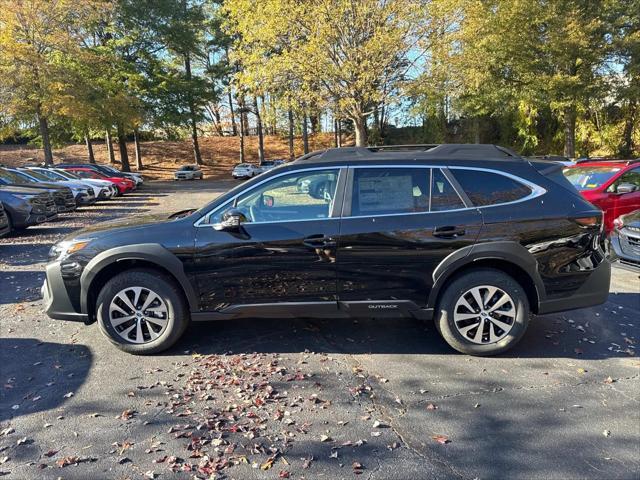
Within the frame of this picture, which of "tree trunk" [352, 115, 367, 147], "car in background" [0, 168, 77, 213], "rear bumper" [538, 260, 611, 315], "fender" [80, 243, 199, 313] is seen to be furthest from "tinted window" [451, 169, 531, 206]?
"car in background" [0, 168, 77, 213]

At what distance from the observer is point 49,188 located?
512 inches

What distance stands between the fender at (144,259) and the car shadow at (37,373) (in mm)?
715

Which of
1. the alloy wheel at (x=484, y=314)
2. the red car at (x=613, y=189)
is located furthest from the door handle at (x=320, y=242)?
the red car at (x=613, y=189)

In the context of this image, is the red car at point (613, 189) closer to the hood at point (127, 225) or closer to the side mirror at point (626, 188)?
the side mirror at point (626, 188)

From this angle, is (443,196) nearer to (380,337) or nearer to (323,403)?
(380,337)

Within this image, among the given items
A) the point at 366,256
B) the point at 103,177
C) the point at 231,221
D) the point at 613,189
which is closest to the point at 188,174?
the point at 103,177

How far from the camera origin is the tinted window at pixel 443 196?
4098 millimetres

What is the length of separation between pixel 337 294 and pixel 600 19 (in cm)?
2115

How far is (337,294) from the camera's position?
13.5 ft

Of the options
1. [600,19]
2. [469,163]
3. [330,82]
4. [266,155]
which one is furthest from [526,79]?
[266,155]

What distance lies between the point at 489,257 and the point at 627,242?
11.1 feet

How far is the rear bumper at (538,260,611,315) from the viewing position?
4.12 m

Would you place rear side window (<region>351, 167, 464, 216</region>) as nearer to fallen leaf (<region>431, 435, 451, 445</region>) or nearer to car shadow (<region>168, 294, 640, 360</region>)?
car shadow (<region>168, 294, 640, 360</region>)

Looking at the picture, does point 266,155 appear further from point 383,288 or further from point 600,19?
point 383,288
